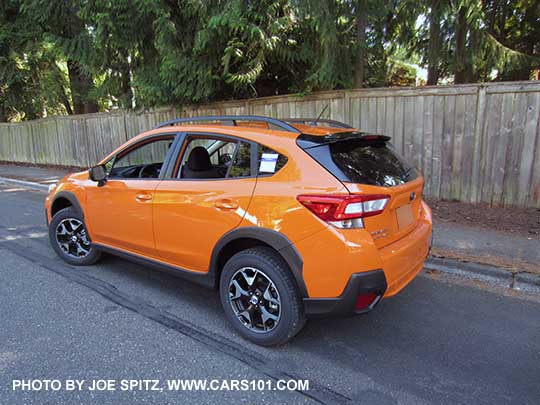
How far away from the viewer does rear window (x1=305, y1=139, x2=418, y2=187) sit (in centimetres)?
274

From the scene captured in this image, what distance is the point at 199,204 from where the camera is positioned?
325 cm

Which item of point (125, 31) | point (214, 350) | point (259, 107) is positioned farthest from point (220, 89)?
point (214, 350)

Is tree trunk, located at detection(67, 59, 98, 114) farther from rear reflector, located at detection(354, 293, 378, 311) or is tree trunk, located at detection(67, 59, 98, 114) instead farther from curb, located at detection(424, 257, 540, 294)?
rear reflector, located at detection(354, 293, 378, 311)

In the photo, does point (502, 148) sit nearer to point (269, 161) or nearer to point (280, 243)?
point (269, 161)

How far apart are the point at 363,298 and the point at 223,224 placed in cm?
125

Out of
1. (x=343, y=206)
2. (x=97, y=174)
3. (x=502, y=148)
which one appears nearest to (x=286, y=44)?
(x=502, y=148)

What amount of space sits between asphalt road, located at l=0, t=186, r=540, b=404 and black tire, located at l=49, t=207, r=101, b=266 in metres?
0.45

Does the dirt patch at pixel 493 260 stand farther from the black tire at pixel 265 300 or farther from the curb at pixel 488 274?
the black tire at pixel 265 300

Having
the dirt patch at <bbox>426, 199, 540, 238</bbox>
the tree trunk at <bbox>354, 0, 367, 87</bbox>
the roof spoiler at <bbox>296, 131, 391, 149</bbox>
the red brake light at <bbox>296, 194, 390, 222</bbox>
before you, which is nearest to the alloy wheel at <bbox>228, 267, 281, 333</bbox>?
the red brake light at <bbox>296, 194, 390, 222</bbox>

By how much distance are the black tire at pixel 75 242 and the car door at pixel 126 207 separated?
0.27 meters

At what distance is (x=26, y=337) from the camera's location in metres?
3.11

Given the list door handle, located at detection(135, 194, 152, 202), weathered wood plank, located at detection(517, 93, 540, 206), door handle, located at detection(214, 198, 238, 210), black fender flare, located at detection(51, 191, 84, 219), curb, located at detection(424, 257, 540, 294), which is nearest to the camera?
door handle, located at detection(214, 198, 238, 210)

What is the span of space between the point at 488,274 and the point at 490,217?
1.92 meters

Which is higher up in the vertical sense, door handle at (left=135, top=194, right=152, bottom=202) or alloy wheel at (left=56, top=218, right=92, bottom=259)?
door handle at (left=135, top=194, right=152, bottom=202)
